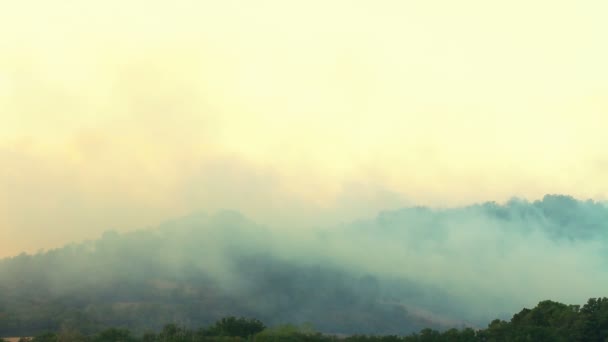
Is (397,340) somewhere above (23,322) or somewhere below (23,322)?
below

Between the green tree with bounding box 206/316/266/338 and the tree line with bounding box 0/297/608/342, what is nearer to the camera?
the tree line with bounding box 0/297/608/342

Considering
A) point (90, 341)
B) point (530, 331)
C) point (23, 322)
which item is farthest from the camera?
point (23, 322)

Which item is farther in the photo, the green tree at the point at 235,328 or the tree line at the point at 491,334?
the green tree at the point at 235,328

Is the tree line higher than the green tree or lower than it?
lower

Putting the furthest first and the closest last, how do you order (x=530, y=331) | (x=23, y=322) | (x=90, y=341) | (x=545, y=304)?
1. (x=23, y=322)
2. (x=545, y=304)
3. (x=90, y=341)
4. (x=530, y=331)

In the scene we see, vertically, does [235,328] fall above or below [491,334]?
above

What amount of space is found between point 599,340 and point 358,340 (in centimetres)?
3399

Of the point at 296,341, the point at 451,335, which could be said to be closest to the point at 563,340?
the point at 451,335

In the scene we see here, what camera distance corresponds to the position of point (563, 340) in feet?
309

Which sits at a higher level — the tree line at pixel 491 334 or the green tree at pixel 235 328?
the green tree at pixel 235 328

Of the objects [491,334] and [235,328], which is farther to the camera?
[235,328]

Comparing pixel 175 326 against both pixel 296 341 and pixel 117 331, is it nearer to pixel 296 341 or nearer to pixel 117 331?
pixel 117 331

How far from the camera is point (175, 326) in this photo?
105625 millimetres

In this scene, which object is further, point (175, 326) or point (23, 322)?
point (23, 322)
